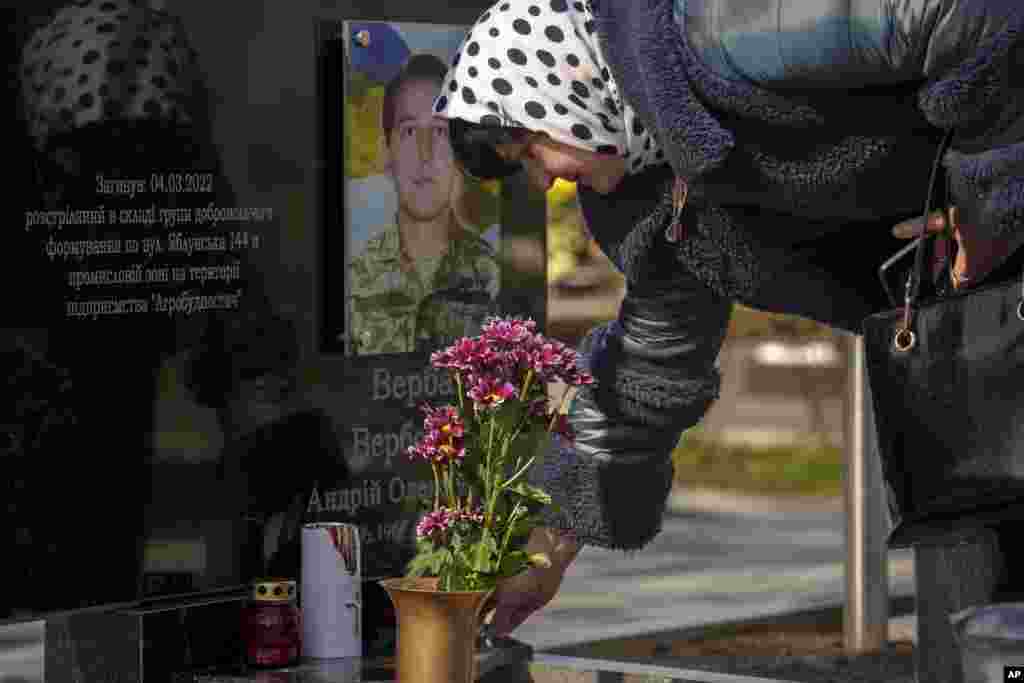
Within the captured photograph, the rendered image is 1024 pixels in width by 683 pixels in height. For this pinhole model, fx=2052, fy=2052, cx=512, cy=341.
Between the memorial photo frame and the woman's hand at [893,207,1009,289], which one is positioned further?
the memorial photo frame

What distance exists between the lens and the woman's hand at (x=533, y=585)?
178 inches

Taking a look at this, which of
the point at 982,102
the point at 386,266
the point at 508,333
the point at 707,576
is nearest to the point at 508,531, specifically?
the point at 508,333

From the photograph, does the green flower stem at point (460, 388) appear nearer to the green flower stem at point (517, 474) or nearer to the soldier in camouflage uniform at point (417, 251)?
the green flower stem at point (517, 474)

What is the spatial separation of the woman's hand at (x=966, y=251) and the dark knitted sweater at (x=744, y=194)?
0.10ft

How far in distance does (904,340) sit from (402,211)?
1986 millimetres

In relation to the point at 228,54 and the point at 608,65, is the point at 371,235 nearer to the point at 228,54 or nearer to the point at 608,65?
the point at 228,54

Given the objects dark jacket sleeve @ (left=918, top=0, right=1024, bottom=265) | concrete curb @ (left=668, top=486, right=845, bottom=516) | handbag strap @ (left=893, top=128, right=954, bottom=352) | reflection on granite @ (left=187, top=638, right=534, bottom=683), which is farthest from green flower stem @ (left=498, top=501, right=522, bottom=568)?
concrete curb @ (left=668, top=486, right=845, bottom=516)

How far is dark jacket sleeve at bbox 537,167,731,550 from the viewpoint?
12.8 feet

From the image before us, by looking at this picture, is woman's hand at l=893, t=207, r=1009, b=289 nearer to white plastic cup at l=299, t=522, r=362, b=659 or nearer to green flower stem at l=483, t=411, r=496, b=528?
green flower stem at l=483, t=411, r=496, b=528

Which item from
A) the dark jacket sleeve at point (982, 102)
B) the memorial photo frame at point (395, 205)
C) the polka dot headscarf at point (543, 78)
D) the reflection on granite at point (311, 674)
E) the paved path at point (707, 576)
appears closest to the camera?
the dark jacket sleeve at point (982, 102)

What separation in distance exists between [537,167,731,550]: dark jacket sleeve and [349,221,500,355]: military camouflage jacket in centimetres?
71

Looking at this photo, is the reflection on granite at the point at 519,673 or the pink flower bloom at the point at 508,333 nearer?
the pink flower bloom at the point at 508,333

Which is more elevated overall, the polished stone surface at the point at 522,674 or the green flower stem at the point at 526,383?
the green flower stem at the point at 526,383

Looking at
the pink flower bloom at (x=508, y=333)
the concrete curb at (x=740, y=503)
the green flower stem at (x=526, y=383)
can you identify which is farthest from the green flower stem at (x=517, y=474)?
the concrete curb at (x=740, y=503)
